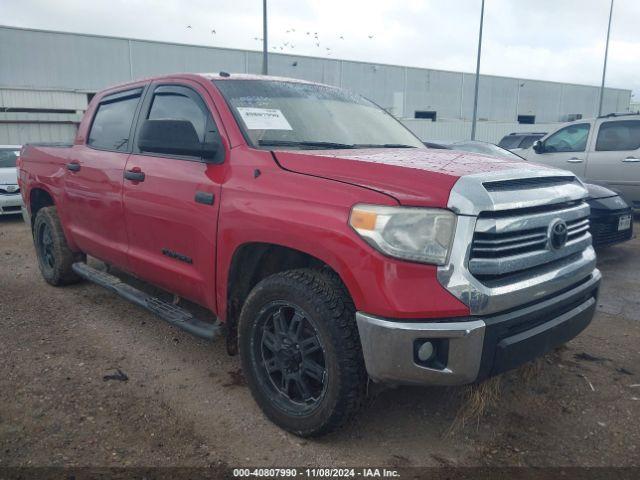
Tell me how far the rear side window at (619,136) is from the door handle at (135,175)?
776 cm

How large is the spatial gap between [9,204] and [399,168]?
9346mm

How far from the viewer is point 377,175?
2.41 metres

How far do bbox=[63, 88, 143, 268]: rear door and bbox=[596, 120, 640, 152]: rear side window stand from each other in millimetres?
7611

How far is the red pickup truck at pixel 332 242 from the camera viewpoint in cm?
220

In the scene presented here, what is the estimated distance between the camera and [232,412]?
2906 mm

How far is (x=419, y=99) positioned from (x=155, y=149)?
118 ft

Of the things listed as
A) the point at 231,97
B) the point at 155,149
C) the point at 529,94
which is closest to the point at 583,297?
the point at 231,97

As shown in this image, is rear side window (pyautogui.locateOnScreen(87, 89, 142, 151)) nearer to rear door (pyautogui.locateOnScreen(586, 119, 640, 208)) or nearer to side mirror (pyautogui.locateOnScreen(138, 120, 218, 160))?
side mirror (pyautogui.locateOnScreen(138, 120, 218, 160))

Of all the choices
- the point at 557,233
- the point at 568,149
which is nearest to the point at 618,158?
the point at 568,149

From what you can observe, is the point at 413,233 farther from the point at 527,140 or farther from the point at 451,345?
the point at 527,140

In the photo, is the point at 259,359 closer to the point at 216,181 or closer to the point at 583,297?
the point at 216,181

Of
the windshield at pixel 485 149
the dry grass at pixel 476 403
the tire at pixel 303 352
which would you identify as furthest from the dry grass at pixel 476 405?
the windshield at pixel 485 149

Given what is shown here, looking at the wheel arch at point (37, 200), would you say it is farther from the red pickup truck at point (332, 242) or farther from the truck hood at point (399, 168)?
the truck hood at point (399, 168)

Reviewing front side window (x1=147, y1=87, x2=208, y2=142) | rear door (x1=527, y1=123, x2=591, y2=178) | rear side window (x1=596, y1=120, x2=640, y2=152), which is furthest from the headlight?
rear side window (x1=596, y1=120, x2=640, y2=152)
